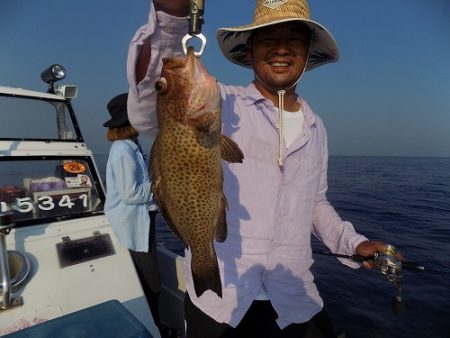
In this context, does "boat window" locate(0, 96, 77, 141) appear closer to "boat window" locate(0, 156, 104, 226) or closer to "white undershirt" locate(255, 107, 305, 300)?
"boat window" locate(0, 156, 104, 226)

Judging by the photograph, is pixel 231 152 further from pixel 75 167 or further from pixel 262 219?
pixel 75 167

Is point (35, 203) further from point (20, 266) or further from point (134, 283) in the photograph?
point (134, 283)

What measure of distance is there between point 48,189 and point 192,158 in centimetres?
327

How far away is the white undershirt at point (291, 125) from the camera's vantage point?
2.30 m

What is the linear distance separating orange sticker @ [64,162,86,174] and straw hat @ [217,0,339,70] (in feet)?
9.30

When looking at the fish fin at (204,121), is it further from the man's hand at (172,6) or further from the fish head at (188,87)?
the man's hand at (172,6)

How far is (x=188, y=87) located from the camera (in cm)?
154

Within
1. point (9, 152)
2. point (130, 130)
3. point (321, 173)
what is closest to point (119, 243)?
point (130, 130)

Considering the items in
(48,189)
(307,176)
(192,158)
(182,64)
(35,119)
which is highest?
(182,64)

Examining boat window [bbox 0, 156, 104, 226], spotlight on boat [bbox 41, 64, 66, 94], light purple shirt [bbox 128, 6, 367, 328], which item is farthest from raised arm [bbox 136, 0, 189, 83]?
spotlight on boat [bbox 41, 64, 66, 94]

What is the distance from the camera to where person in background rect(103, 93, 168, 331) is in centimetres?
373

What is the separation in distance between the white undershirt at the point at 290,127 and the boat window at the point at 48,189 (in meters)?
2.86

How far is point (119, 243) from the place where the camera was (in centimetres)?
385

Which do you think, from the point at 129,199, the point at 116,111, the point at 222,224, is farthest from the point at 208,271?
the point at 116,111
